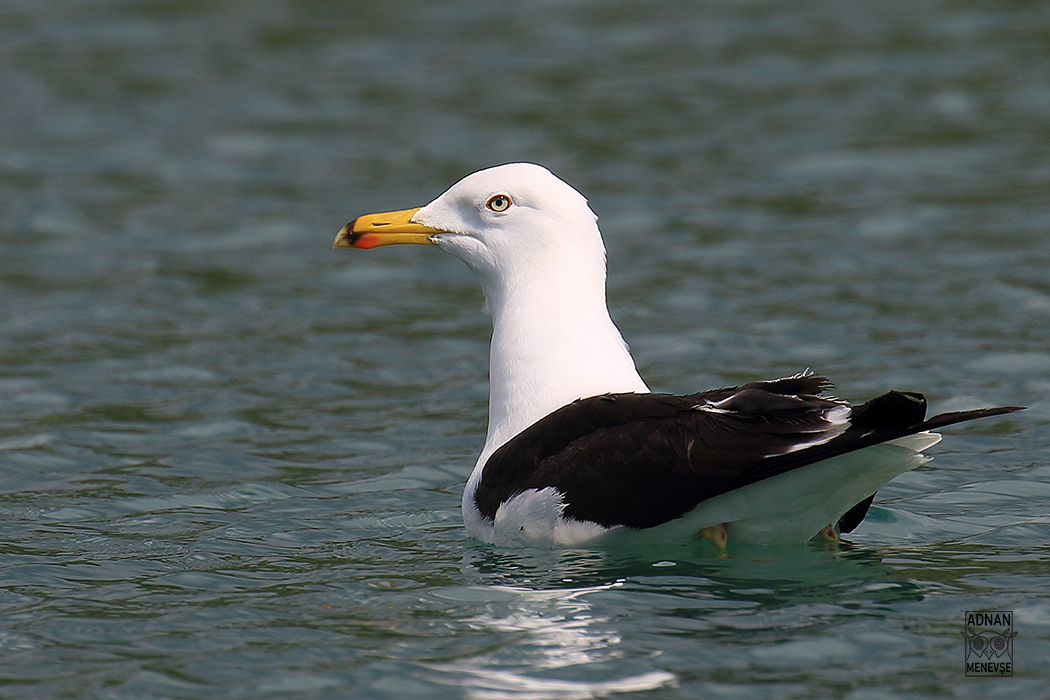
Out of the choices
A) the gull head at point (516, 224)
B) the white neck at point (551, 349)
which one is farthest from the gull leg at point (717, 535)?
the gull head at point (516, 224)

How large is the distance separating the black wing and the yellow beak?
1.44 metres

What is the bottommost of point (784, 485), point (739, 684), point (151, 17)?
point (739, 684)

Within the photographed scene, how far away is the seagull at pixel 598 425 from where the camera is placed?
636cm

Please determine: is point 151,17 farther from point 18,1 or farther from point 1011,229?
point 1011,229

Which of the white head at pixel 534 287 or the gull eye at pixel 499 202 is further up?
the gull eye at pixel 499 202

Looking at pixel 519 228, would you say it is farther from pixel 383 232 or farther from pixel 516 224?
pixel 383 232

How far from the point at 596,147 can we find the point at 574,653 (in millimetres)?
11409

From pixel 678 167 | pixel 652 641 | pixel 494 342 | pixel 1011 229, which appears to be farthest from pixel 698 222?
pixel 652 641

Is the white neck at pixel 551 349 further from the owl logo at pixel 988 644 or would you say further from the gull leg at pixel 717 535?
the owl logo at pixel 988 644

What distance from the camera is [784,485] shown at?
654 centimetres

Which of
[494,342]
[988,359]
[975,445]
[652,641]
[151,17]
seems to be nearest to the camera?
[652,641]

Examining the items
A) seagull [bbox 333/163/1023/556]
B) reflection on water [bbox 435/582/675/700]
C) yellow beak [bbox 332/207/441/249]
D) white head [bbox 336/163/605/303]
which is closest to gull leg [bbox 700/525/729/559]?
seagull [bbox 333/163/1023/556]

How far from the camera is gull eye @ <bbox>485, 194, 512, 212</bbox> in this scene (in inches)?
309

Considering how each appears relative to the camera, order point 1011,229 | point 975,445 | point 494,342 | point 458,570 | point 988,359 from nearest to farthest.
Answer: point 458,570
point 494,342
point 975,445
point 988,359
point 1011,229
